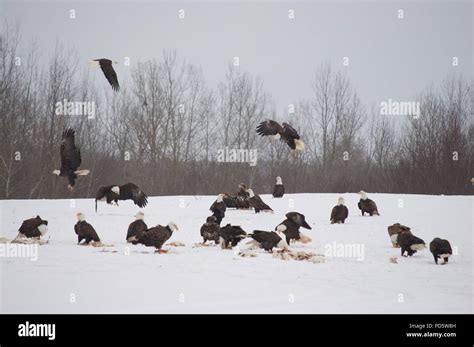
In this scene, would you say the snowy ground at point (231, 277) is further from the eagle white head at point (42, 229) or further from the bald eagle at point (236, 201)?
the bald eagle at point (236, 201)

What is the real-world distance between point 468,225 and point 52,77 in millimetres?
20879

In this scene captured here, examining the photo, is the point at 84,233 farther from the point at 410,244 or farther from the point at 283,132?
the point at 410,244

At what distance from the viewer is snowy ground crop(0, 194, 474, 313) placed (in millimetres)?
6578

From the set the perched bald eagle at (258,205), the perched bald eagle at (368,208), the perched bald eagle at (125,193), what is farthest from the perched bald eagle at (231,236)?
the perched bald eagle at (368,208)

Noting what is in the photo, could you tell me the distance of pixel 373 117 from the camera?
3422cm

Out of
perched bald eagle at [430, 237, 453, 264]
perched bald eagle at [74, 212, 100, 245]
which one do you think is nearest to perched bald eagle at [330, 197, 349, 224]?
perched bald eagle at [430, 237, 453, 264]

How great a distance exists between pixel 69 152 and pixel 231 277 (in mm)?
5364

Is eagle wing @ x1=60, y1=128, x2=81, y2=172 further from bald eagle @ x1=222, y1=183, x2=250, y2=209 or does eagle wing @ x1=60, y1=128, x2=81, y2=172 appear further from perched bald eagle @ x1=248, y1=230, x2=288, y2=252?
bald eagle @ x1=222, y1=183, x2=250, y2=209

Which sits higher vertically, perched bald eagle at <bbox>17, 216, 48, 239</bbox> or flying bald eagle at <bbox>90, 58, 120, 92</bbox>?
flying bald eagle at <bbox>90, 58, 120, 92</bbox>

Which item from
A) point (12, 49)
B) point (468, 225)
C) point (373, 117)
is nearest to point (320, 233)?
point (468, 225)

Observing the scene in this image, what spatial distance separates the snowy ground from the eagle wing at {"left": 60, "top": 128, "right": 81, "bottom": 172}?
140 cm

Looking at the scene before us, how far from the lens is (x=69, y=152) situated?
1149 cm

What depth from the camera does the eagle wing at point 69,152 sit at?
1146 centimetres

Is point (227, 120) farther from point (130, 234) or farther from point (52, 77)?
point (130, 234)
